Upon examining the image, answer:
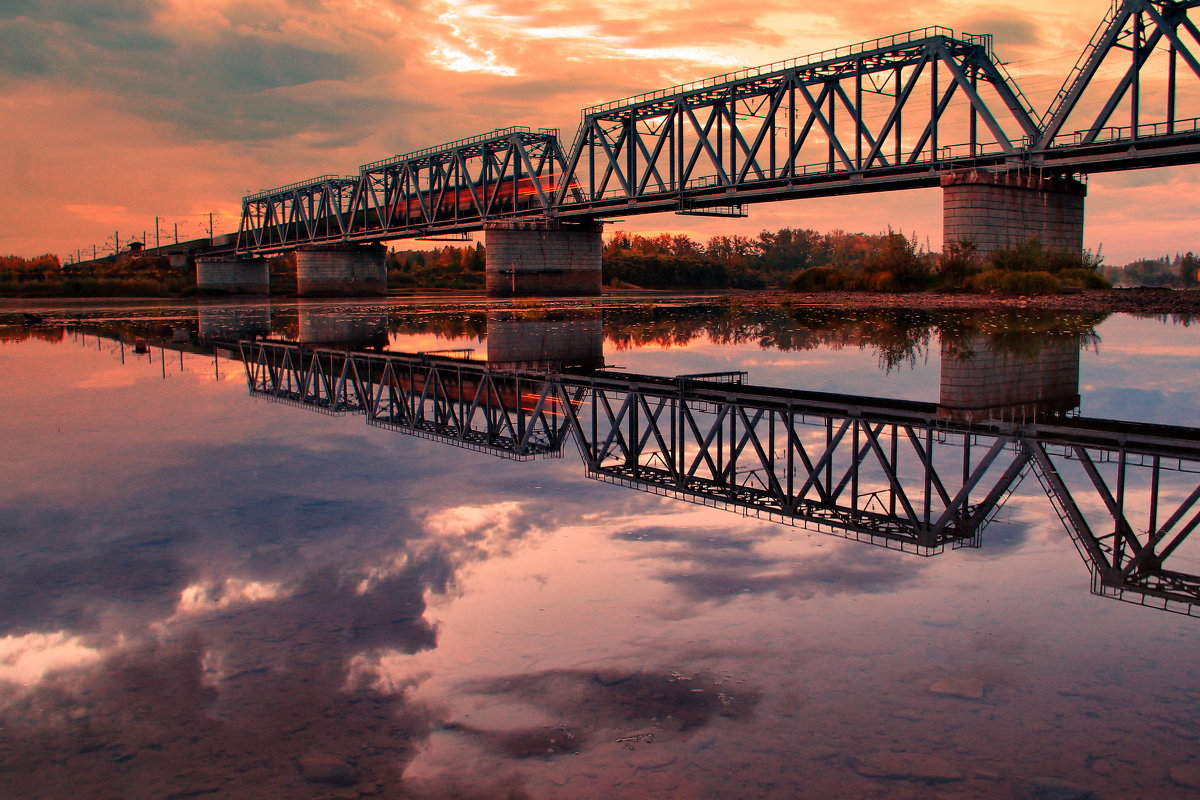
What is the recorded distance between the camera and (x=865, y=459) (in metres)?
10.8

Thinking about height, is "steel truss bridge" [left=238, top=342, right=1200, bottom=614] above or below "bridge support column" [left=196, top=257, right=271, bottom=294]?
below

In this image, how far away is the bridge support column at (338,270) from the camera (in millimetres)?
114188

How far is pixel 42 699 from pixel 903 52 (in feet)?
181

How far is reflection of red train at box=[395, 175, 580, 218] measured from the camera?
275ft

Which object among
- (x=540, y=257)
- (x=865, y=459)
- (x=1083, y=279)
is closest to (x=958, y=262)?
(x=1083, y=279)

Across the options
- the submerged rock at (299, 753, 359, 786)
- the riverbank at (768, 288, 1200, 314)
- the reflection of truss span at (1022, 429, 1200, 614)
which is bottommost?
the submerged rock at (299, 753, 359, 786)

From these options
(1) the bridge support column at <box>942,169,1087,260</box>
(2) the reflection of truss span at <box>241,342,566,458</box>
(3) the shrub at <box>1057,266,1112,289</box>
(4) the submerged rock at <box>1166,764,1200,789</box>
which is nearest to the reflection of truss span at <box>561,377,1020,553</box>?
(2) the reflection of truss span at <box>241,342,566,458</box>

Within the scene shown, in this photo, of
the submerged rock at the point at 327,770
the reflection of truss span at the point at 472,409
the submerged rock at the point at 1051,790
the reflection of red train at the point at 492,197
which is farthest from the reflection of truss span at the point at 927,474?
the reflection of red train at the point at 492,197

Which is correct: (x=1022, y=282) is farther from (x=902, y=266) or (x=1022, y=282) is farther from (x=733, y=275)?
(x=733, y=275)

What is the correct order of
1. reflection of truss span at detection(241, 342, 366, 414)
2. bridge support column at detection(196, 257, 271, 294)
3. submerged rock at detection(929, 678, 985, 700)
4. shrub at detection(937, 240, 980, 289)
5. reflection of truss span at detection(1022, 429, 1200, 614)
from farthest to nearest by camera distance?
bridge support column at detection(196, 257, 271, 294), shrub at detection(937, 240, 980, 289), reflection of truss span at detection(241, 342, 366, 414), reflection of truss span at detection(1022, 429, 1200, 614), submerged rock at detection(929, 678, 985, 700)

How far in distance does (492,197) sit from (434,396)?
73.0m

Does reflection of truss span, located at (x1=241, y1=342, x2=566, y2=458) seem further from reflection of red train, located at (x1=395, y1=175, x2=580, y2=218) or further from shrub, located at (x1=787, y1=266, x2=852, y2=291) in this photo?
reflection of red train, located at (x1=395, y1=175, x2=580, y2=218)

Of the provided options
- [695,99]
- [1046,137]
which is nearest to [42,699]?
[1046,137]

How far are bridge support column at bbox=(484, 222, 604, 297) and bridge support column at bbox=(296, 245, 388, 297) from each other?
37.1 m
